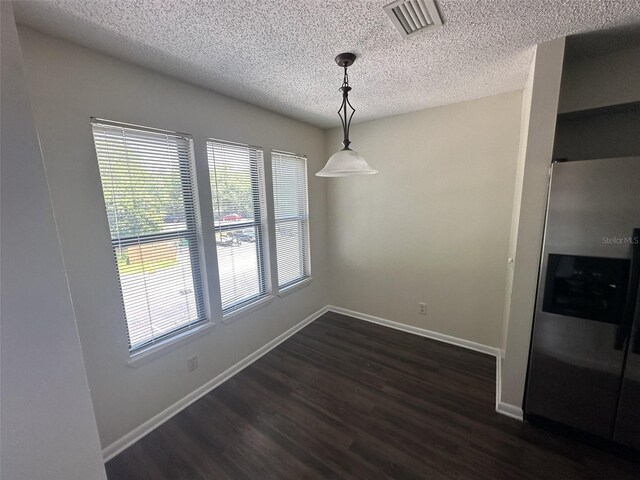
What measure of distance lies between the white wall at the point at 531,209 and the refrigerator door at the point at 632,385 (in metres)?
0.43

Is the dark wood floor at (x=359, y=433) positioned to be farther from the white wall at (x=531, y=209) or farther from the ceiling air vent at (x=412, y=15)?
the ceiling air vent at (x=412, y=15)

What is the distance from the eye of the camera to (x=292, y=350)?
2.86m

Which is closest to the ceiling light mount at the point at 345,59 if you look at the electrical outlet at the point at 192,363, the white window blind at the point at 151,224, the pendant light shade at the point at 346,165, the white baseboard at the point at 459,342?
the pendant light shade at the point at 346,165

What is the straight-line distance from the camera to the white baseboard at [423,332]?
8.97ft

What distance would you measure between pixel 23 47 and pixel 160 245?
124 centimetres

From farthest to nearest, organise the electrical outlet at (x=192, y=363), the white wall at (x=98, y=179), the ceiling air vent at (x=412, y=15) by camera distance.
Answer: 1. the electrical outlet at (x=192, y=363)
2. the white wall at (x=98, y=179)
3. the ceiling air vent at (x=412, y=15)

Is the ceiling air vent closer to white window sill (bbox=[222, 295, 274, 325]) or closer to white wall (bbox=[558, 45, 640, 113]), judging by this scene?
white wall (bbox=[558, 45, 640, 113])

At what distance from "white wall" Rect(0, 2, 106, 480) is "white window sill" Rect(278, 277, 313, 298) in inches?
80.5

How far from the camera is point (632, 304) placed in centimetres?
148

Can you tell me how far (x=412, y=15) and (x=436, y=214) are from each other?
1.93 metres

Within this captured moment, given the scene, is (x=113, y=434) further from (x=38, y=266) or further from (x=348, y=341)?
(x=348, y=341)

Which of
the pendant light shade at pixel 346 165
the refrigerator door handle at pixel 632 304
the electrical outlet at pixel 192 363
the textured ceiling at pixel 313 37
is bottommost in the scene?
the electrical outlet at pixel 192 363

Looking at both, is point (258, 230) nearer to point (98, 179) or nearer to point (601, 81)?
point (98, 179)

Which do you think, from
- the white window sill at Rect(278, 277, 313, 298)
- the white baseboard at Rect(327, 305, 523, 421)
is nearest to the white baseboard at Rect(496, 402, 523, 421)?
the white baseboard at Rect(327, 305, 523, 421)
